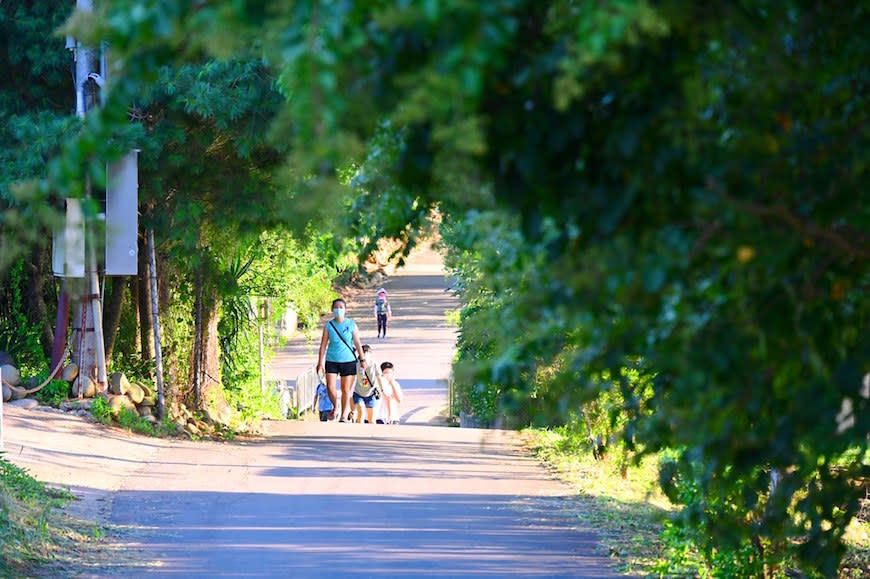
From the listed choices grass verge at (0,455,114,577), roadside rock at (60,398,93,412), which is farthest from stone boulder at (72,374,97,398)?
grass verge at (0,455,114,577)

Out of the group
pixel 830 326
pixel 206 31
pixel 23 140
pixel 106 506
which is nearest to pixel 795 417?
pixel 830 326

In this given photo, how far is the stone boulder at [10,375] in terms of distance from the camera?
48.0ft

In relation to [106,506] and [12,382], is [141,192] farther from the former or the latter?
[106,506]

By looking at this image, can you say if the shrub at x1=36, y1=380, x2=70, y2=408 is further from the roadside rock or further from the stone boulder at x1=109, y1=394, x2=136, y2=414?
the stone boulder at x1=109, y1=394, x2=136, y2=414

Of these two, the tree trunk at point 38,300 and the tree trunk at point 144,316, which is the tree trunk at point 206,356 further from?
the tree trunk at point 38,300

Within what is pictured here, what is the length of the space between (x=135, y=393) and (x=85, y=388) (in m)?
0.72

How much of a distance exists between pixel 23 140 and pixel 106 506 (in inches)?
182

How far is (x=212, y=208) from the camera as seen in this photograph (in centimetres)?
1479

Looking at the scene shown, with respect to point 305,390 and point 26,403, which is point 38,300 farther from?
point 305,390

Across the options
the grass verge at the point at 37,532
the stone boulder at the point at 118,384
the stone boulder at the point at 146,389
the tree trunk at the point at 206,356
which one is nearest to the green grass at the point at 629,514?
the grass verge at the point at 37,532

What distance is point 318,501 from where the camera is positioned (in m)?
10.9

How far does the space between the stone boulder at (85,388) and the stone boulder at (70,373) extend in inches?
2.3

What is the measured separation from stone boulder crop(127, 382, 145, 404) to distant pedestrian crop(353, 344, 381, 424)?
4.14 m

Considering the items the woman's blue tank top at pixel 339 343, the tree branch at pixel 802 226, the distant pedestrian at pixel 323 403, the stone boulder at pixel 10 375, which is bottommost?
the distant pedestrian at pixel 323 403
